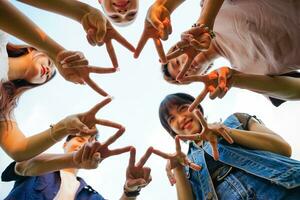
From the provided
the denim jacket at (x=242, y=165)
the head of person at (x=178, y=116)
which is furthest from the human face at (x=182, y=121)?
the denim jacket at (x=242, y=165)

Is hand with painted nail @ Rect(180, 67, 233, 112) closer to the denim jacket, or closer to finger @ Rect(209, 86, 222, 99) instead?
finger @ Rect(209, 86, 222, 99)

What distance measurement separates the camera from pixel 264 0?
138 centimetres

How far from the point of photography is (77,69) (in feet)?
4.65

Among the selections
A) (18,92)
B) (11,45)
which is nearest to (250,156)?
(18,92)

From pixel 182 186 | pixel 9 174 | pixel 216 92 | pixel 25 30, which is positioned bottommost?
pixel 182 186

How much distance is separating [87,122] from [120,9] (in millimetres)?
730

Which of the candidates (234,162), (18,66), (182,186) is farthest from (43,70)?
(234,162)

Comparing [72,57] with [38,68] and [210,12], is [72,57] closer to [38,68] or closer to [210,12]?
[38,68]

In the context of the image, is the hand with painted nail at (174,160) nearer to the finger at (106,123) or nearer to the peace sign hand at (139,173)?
the peace sign hand at (139,173)

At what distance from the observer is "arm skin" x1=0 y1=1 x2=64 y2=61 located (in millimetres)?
1358

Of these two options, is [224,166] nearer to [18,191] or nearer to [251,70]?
[251,70]

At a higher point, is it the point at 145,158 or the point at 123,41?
the point at 123,41

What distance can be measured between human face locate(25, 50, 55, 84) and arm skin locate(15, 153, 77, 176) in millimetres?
473

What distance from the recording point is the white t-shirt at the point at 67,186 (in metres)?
1.78
